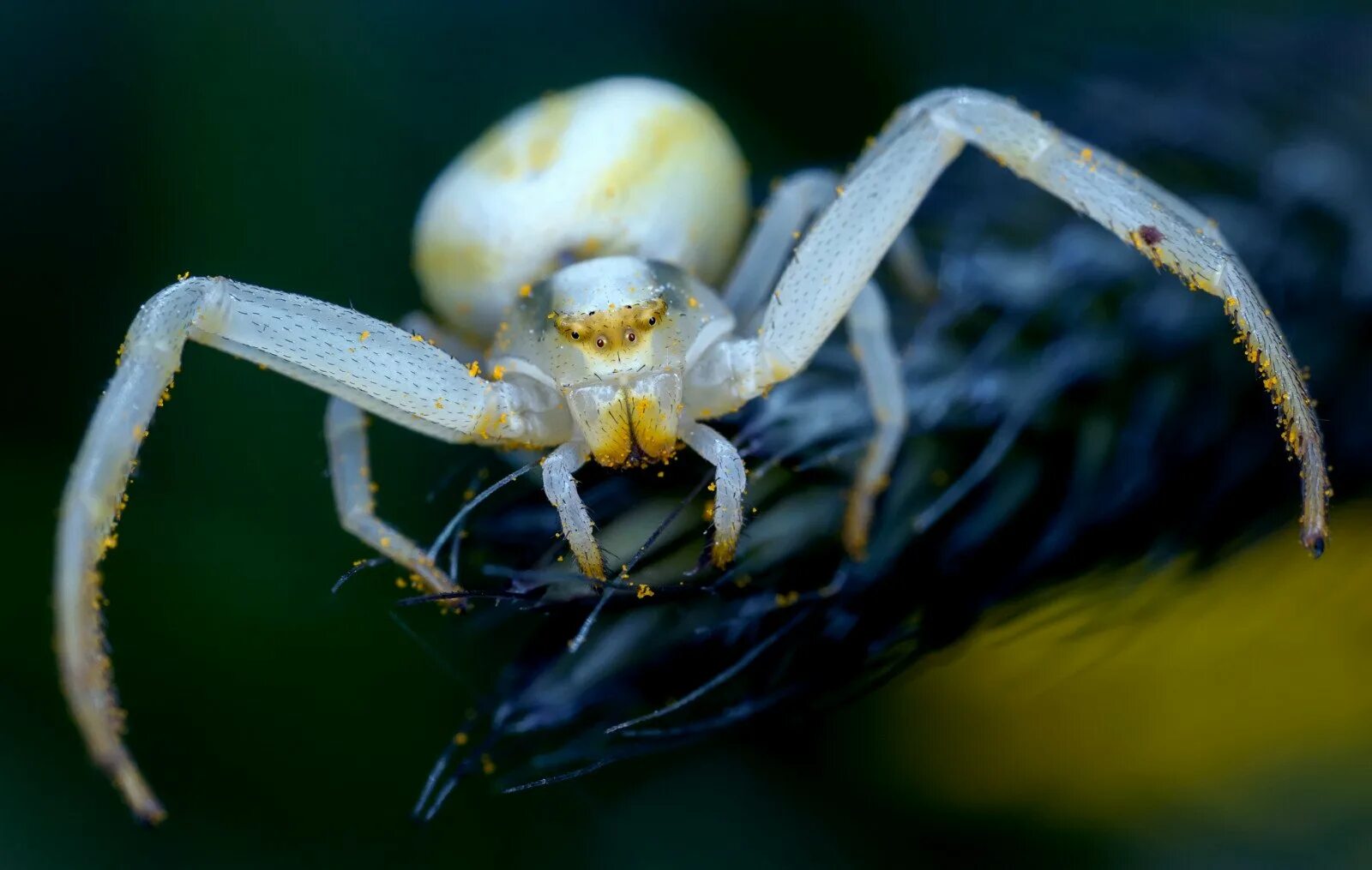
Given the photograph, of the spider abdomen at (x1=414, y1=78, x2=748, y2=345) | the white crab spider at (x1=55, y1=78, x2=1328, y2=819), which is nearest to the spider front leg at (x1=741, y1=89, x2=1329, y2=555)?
the white crab spider at (x1=55, y1=78, x2=1328, y2=819)

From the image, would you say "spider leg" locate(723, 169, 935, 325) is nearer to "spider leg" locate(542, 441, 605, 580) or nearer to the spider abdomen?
the spider abdomen

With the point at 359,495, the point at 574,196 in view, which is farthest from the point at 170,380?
the point at 574,196

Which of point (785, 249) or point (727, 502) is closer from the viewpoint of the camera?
point (727, 502)

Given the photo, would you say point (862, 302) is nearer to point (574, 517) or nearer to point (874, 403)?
point (874, 403)

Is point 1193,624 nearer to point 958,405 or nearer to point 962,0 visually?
point 958,405

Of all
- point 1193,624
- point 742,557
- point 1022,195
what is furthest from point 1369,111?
point 742,557

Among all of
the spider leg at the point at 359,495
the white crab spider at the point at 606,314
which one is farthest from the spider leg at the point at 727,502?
the spider leg at the point at 359,495

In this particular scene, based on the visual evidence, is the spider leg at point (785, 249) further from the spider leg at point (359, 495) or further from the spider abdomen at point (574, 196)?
the spider leg at point (359, 495)
